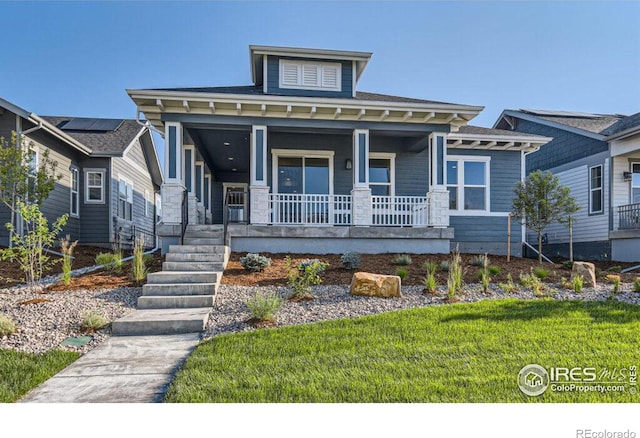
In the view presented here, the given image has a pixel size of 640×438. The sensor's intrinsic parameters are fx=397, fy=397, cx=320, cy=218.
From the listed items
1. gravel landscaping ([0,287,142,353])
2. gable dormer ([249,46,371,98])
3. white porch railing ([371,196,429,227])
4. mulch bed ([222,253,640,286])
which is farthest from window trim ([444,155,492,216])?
gravel landscaping ([0,287,142,353])

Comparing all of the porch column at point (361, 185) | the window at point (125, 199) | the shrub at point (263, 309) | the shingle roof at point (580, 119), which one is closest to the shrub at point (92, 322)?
the shrub at point (263, 309)

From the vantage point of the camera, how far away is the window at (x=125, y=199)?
15.6 metres

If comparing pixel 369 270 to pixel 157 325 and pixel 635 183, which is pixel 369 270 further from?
pixel 635 183

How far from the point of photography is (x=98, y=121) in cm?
1716

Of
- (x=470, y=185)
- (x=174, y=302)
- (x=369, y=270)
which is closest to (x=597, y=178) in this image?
(x=470, y=185)

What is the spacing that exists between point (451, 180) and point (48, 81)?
10.4m

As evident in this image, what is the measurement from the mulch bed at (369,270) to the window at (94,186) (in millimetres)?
8741

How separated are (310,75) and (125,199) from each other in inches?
384

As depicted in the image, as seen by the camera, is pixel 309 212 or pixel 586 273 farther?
pixel 309 212

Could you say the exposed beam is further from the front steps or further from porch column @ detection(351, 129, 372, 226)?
the front steps

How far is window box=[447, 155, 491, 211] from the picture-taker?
11.7 m

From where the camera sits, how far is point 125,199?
1612 cm

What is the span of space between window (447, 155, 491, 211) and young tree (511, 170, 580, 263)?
6.99ft
